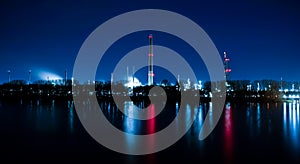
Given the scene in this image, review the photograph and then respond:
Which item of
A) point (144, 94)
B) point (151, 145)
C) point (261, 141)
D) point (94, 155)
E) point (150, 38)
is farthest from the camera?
point (150, 38)

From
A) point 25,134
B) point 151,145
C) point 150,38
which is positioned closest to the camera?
point 151,145

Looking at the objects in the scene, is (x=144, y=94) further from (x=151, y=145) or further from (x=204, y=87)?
(x=151, y=145)

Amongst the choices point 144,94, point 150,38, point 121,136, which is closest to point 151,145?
point 121,136

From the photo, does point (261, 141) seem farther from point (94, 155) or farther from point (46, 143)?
point (46, 143)

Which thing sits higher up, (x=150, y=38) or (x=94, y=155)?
(x=150, y=38)

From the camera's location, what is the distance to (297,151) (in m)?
8.15

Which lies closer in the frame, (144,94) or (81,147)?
(81,147)

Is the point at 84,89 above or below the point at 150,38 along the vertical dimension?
below

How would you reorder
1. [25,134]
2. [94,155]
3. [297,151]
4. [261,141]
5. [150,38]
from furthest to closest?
[150,38] < [25,134] < [261,141] < [297,151] < [94,155]

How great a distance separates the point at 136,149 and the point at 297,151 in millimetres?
4224

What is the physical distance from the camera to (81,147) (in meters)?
8.48

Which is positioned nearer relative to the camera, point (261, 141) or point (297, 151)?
point (297, 151)

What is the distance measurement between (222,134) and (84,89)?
2542 inches

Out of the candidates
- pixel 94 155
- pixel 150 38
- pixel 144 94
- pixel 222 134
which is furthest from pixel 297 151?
pixel 150 38
